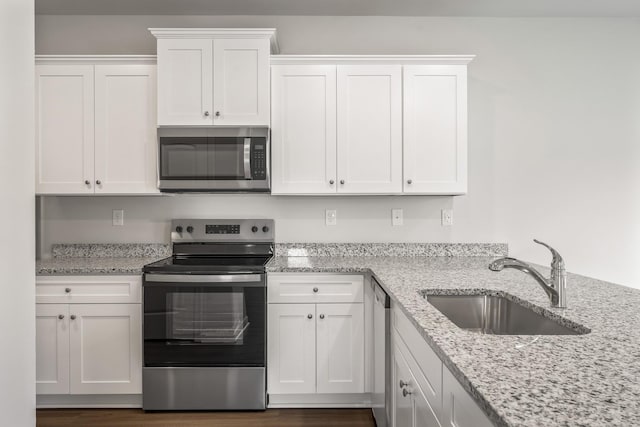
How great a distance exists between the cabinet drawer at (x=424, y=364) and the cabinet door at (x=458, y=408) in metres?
0.05

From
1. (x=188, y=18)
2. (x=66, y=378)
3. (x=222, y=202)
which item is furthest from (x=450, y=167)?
(x=66, y=378)

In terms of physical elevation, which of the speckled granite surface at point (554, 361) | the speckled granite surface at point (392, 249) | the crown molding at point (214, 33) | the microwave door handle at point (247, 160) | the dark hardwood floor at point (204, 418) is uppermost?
the crown molding at point (214, 33)

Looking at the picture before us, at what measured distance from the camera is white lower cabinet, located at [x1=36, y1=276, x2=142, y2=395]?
97.3 inches

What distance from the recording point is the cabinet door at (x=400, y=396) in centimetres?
149

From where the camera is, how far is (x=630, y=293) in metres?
1.66

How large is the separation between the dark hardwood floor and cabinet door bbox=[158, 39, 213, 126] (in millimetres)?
1734

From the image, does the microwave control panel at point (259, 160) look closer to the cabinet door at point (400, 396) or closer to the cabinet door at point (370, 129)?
the cabinet door at point (370, 129)

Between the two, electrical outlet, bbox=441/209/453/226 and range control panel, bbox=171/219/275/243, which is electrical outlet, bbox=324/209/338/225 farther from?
electrical outlet, bbox=441/209/453/226

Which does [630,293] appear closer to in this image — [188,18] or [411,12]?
[411,12]

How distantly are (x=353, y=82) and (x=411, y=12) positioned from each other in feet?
2.55

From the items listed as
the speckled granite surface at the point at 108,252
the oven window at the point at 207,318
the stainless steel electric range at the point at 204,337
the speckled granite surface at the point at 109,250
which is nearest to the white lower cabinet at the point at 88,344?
the stainless steel electric range at the point at 204,337

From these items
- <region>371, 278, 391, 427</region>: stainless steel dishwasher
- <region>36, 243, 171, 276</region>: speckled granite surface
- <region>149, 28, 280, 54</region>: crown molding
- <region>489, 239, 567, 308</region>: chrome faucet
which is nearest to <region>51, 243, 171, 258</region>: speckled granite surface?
<region>36, 243, 171, 276</region>: speckled granite surface

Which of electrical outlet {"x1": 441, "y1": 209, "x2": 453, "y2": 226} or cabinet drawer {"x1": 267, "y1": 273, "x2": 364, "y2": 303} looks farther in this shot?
electrical outlet {"x1": 441, "y1": 209, "x2": 453, "y2": 226}

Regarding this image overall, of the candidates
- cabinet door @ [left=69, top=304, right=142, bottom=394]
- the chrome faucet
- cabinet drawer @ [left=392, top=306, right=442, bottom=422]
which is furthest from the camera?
cabinet door @ [left=69, top=304, right=142, bottom=394]
